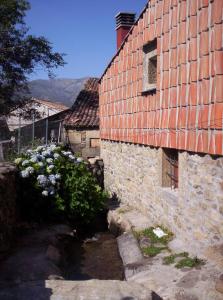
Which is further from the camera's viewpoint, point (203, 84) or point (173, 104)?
point (173, 104)

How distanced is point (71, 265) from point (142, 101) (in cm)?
458

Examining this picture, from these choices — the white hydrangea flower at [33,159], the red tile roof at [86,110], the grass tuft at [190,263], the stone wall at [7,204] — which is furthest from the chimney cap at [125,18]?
the grass tuft at [190,263]

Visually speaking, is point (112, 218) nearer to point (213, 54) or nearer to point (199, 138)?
point (199, 138)

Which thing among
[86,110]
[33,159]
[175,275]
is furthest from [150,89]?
[86,110]

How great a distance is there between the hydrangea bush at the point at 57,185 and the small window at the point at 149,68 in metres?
3.15

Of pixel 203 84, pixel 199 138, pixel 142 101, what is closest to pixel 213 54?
pixel 203 84

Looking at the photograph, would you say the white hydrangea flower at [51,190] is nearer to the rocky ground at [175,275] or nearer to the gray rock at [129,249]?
the gray rock at [129,249]

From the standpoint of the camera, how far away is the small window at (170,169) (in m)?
9.49

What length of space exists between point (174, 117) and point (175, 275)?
3288 millimetres

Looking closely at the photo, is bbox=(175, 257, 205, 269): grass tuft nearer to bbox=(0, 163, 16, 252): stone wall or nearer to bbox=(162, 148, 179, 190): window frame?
bbox=(162, 148, 179, 190): window frame

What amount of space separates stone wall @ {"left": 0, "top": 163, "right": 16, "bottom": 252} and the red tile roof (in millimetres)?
9158

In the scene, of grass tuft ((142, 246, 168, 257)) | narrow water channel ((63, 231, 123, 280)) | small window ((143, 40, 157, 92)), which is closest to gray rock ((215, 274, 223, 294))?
grass tuft ((142, 246, 168, 257))

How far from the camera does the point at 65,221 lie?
11.2 meters

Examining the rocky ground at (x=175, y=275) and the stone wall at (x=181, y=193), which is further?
the stone wall at (x=181, y=193)
